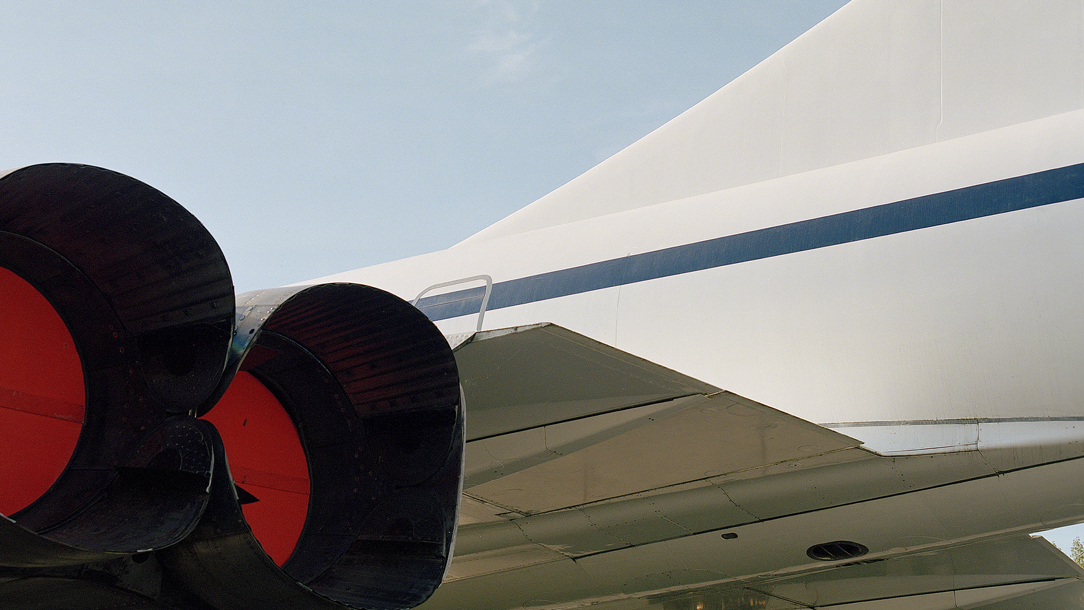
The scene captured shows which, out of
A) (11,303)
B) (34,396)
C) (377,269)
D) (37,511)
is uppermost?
(377,269)

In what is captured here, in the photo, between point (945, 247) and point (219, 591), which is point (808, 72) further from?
point (219, 591)

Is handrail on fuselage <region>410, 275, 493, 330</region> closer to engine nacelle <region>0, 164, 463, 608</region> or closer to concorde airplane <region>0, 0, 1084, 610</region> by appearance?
concorde airplane <region>0, 0, 1084, 610</region>

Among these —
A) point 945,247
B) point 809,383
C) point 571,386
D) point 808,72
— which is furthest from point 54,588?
point 808,72

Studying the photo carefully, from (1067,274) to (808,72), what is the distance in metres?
2.05

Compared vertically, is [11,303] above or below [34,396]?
above

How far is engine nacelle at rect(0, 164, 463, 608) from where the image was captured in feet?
8.55

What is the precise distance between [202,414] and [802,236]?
293 centimetres

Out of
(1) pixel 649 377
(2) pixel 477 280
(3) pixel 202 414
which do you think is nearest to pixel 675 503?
(1) pixel 649 377

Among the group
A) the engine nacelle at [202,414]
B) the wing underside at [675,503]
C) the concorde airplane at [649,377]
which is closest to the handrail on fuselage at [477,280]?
the concorde airplane at [649,377]

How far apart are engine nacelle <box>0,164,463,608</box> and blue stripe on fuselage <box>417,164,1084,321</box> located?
2.10 m

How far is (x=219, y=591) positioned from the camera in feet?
8.74

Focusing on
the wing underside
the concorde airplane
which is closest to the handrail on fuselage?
the concorde airplane

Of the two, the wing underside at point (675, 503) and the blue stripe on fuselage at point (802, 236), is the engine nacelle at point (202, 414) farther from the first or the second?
the blue stripe on fuselage at point (802, 236)

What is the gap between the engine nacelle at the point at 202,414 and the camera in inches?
103
